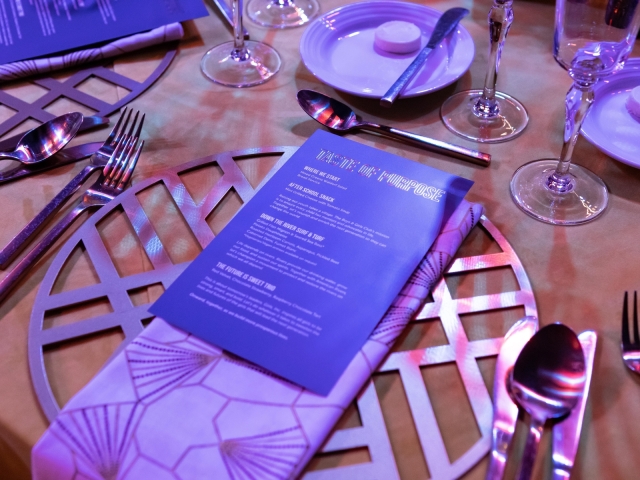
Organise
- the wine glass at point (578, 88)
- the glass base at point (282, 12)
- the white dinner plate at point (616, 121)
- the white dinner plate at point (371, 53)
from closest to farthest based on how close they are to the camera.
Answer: the wine glass at point (578, 88) → the white dinner plate at point (616, 121) → the white dinner plate at point (371, 53) → the glass base at point (282, 12)

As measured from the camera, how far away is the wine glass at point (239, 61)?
2.57ft

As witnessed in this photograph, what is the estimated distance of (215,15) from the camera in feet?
3.03

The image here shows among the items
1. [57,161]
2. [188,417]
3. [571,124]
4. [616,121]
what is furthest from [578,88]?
[57,161]

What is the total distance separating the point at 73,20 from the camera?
85cm

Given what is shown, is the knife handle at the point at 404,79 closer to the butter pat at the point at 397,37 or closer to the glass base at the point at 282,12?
the butter pat at the point at 397,37

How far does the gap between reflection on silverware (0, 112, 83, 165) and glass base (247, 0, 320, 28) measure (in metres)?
0.37

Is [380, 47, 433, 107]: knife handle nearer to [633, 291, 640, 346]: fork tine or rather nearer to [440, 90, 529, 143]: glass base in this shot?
[440, 90, 529, 143]: glass base

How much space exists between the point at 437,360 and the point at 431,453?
8cm

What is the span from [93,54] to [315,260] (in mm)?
508

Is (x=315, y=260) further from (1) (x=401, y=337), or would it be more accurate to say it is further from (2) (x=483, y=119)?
(2) (x=483, y=119)

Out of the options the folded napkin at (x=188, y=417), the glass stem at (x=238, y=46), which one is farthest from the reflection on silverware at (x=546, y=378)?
the glass stem at (x=238, y=46)

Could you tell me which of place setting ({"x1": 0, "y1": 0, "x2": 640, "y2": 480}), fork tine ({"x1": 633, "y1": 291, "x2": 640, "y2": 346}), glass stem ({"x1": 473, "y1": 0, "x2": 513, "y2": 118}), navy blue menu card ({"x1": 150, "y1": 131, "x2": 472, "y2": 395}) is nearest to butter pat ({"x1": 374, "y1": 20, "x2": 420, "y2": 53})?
place setting ({"x1": 0, "y1": 0, "x2": 640, "y2": 480})

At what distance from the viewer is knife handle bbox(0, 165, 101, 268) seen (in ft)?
1.78

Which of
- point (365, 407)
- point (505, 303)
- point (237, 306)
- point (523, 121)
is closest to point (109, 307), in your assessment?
point (237, 306)
